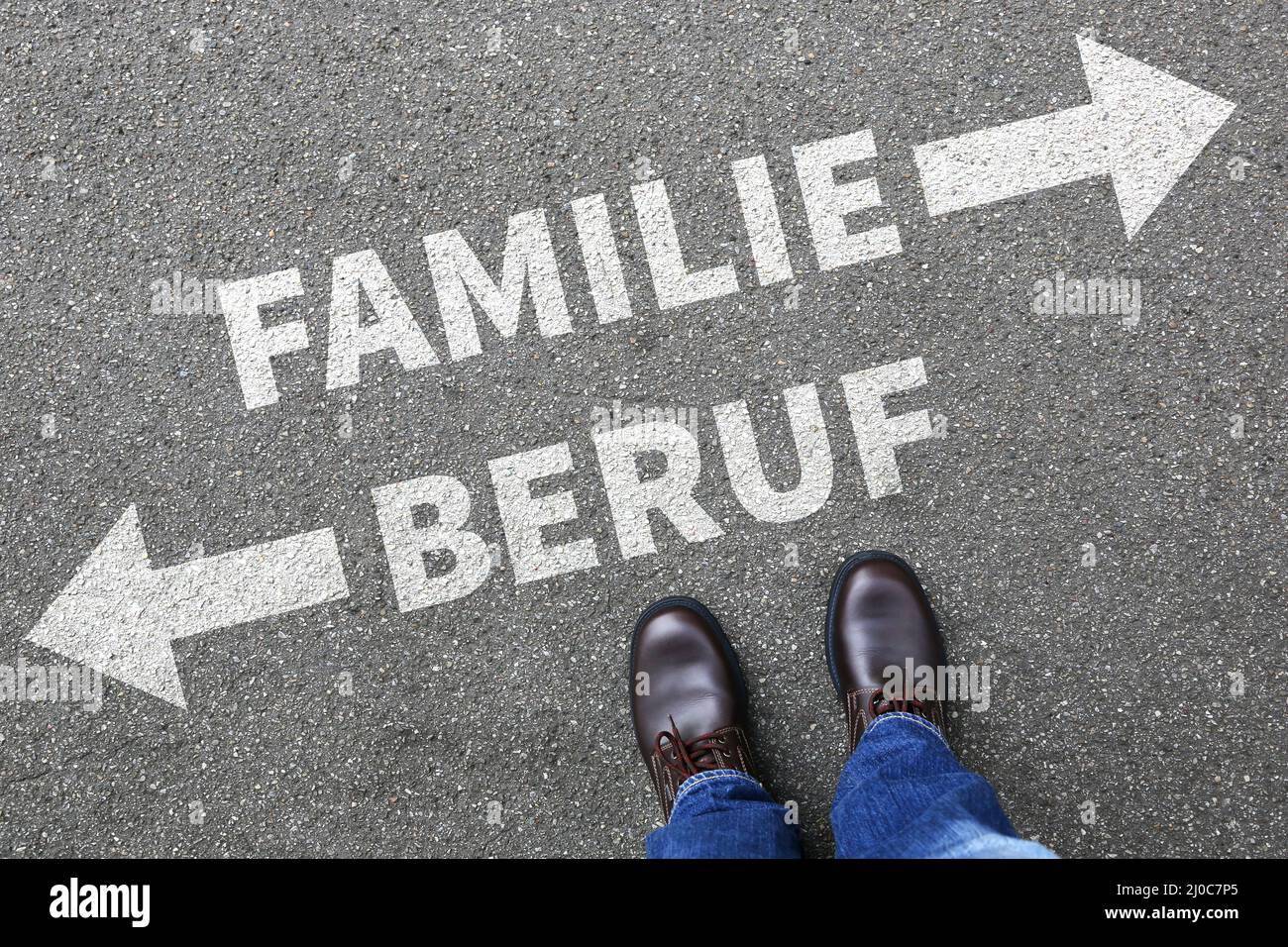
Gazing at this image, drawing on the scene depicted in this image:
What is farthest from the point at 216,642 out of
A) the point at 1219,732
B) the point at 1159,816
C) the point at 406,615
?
the point at 1219,732

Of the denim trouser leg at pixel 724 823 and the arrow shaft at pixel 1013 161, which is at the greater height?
the arrow shaft at pixel 1013 161

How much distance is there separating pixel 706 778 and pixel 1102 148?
2.10 metres

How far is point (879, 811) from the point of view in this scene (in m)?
1.97

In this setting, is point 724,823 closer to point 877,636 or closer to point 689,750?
point 689,750

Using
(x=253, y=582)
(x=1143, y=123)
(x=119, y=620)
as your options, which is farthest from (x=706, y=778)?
(x=1143, y=123)

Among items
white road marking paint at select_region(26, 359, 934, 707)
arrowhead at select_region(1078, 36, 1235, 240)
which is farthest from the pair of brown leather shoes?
arrowhead at select_region(1078, 36, 1235, 240)

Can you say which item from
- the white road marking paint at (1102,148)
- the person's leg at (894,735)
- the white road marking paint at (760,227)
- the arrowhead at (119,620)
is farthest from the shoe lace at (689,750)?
the white road marking paint at (1102,148)

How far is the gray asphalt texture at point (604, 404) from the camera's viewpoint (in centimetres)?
228

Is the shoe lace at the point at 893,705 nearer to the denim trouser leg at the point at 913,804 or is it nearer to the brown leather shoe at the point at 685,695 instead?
the denim trouser leg at the point at 913,804

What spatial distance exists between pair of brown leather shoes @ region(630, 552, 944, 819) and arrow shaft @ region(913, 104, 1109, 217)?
1.06 metres
